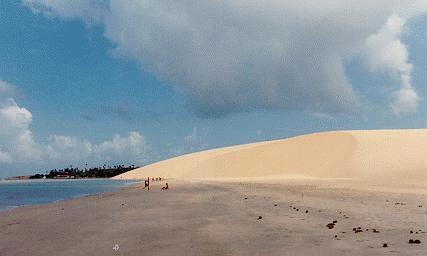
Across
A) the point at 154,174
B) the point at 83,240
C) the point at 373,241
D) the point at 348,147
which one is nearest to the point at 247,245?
the point at 373,241

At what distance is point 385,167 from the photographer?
271ft

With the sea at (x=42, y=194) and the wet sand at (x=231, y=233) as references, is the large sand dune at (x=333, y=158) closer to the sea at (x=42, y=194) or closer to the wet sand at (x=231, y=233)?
the sea at (x=42, y=194)

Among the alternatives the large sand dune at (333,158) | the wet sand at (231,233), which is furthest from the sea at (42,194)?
the large sand dune at (333,158)

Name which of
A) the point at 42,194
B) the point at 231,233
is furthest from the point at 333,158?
the point at 231,233

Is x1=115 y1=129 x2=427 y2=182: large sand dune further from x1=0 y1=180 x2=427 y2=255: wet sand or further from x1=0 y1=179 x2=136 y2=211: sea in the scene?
x1=0 y1=180 x2=427 y2=255: wet sand

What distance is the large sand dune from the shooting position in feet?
274

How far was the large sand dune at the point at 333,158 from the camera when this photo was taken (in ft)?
274

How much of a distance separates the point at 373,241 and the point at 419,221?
5.37 metres

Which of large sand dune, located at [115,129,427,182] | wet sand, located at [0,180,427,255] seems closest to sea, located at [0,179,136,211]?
wet sand, located at [0,180,427,255]

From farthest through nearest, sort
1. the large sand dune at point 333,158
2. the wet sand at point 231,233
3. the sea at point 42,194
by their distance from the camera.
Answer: the large sand dune at point 333,158 < the sea at point 42,194 < the wet sand at point 231,233

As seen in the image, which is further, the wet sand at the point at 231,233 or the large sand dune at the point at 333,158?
the large sand dune at the point at 333,158

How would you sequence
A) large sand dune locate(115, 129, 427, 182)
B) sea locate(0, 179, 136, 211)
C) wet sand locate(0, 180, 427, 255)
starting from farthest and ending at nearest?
large sand dune locate(115, 129, 427, 182) → sea locate(0, 179, 136, 211) → wet sand locate(0, 180, 427, 255)

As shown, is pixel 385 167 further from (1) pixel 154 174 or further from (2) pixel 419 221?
(1) pixel 154 174

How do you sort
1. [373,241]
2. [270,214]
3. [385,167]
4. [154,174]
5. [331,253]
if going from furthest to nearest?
[154,174] → [385,167] → [270,214] → [373,241] → [331,253]
